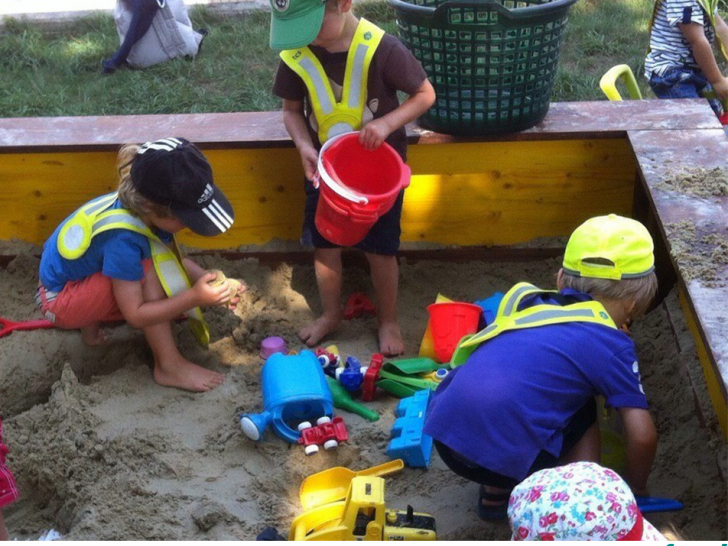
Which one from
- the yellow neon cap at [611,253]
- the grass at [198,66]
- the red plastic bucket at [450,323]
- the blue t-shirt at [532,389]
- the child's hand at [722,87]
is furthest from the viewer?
the grass at [198,66]

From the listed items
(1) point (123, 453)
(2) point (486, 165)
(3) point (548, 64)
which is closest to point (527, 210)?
(2) point (486, 165)

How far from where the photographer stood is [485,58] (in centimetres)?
310

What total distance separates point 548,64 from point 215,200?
1.17 meters

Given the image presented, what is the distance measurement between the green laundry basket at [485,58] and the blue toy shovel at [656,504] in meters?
1.40

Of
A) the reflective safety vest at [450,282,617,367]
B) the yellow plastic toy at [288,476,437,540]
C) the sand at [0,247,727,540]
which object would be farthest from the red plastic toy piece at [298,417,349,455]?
the reflective safety vest at [450,282,617,367]

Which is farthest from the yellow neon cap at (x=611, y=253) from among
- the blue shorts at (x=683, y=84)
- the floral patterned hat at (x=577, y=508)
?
the blue shorts at (x=683, y=84)

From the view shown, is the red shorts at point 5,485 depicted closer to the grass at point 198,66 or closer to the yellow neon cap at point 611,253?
the yellow neon cap at point 611,253

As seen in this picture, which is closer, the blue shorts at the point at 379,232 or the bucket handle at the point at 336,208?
the bucket handle at the point at 336,208

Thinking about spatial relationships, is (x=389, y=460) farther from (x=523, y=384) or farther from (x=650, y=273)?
(x=650, y=273)

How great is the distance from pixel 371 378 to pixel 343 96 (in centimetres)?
83

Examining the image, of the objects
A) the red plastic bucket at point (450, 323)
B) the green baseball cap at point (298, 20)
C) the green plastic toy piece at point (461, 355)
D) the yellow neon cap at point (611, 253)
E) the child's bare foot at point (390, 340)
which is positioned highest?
the green baseball cap at point (298, 20)

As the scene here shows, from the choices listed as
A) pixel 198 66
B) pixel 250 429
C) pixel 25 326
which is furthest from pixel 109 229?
pixel 198 66

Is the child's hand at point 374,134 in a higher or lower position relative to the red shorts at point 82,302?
higher

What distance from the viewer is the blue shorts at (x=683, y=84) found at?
13.2 ft
